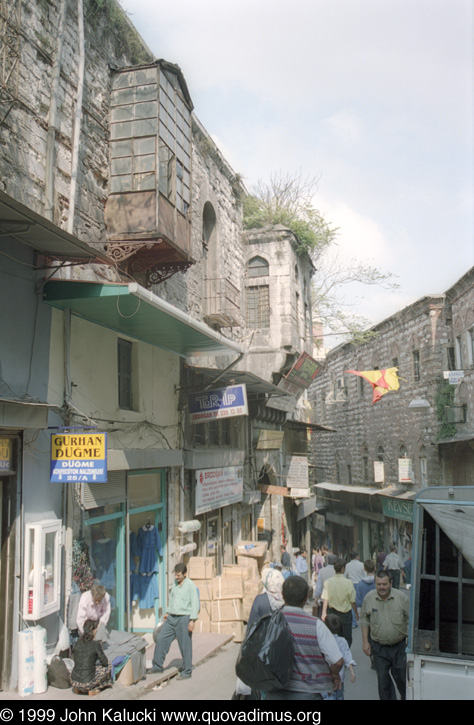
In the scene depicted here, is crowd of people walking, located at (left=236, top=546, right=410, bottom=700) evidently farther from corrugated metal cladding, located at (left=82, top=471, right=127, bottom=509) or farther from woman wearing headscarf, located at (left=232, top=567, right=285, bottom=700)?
corrugated metal cladding, located at (left=82, top=471, right=127, bottom=509)

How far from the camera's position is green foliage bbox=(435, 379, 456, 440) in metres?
22.6

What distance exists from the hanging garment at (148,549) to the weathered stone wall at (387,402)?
1574 cm

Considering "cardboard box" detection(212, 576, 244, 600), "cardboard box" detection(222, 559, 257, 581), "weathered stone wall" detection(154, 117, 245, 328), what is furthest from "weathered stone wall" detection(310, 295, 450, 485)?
"cardboard box" detection(212, 576, 244, 600)

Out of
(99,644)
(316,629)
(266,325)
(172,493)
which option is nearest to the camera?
(316,629)

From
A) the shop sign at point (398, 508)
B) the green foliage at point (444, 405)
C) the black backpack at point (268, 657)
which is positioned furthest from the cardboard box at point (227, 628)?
the green foliage at point (444, 405)

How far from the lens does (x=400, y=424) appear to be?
27.1 m

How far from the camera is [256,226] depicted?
2070 centimetres

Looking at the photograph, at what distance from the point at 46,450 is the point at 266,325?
41.3 feet

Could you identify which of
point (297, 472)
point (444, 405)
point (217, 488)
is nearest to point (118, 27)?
point (217, 488)

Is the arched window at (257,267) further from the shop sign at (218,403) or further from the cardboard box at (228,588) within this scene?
the cardboard box at (228,588)


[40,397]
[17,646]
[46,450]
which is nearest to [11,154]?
[40,397]

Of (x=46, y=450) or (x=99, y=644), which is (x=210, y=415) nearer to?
(x=46, y=450)

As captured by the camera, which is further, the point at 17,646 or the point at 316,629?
the point at 17,646
